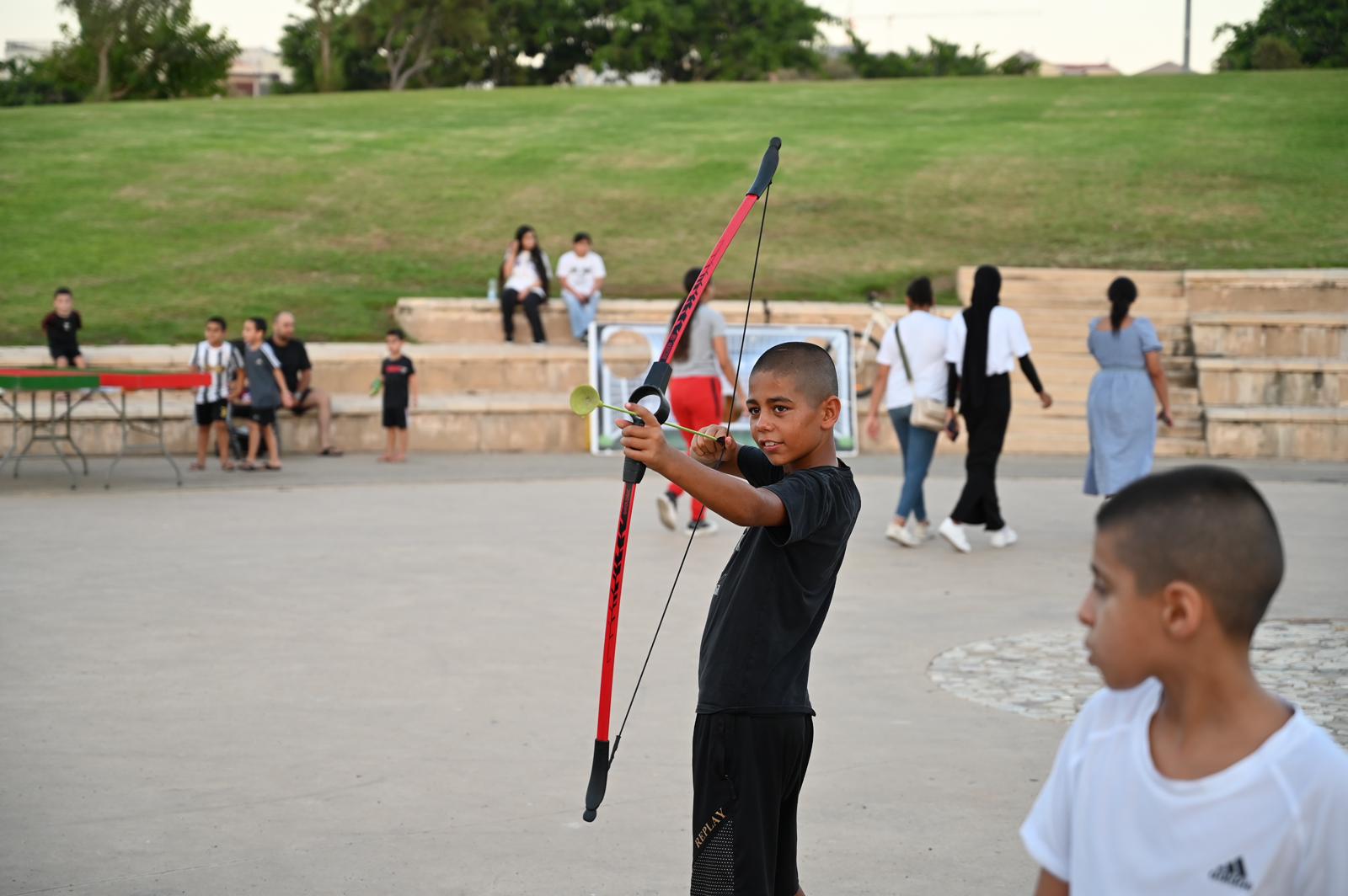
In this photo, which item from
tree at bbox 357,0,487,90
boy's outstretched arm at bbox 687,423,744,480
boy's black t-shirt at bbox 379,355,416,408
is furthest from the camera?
tree at bbox 357,0,487,90

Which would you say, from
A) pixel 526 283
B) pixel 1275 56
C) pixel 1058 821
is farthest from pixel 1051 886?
pixel 1275 56

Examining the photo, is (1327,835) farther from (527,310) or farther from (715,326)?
(527,310)

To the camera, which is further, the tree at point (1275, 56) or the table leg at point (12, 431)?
the tree at point (1275, 56)

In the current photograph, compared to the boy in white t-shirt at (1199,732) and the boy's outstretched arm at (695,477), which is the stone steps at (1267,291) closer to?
the boy's outstretched arm at (695,477)

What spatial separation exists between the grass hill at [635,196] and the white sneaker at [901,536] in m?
9.23

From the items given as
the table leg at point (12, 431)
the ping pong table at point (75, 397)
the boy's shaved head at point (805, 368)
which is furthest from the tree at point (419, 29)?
the boy's shaved head at point (805, 368)

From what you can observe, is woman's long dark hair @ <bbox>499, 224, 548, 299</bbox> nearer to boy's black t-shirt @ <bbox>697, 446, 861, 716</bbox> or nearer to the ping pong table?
the ping pong table

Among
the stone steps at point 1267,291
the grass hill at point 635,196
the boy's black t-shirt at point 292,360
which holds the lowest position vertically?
the boy's black t-shirt at point 292,360

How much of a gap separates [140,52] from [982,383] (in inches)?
2179

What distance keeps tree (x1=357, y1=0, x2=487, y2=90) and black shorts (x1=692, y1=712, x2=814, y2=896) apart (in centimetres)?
6096

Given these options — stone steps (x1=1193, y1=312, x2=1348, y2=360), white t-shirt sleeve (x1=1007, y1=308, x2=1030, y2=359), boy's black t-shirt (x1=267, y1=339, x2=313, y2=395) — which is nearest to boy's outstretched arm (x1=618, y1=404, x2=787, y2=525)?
white t-shirt sleeve (x1=1007, y1=308, x2=1030, y2=359)

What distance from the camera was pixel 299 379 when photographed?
1565cm

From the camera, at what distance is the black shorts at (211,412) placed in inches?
573

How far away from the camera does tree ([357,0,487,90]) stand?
201ft
